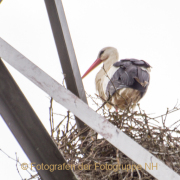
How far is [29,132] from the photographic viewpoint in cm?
93

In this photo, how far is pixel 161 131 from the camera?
1.52 meters

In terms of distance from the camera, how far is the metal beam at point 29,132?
0.92 metres

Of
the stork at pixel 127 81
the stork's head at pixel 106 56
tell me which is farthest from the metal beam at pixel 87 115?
the stork's head at pixel 106 56

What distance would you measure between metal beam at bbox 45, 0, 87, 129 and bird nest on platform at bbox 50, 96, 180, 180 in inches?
6.4

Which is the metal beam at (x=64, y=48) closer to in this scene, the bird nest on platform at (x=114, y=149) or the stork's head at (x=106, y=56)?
the bird nest on platform at (x=114, y=149)

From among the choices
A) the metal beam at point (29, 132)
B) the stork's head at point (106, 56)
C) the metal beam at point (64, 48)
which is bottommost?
the metal beam at point (29, 132)

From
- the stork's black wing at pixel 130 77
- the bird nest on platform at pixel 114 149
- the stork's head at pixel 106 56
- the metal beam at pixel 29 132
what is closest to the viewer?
the metal beam at pixel 29 132

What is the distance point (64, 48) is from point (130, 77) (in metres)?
0.90

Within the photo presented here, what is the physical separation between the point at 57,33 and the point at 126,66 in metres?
0.99

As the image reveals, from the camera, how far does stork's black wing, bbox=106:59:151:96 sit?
2.27m

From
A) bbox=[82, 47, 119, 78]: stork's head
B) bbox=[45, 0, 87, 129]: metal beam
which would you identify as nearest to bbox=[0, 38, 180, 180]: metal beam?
bbox=[45, 0, 87, 129]: metal beam

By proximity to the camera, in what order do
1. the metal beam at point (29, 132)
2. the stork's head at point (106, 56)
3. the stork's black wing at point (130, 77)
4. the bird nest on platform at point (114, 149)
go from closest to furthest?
the metal beam at point (29, 132)
the bird nest on platform at point (114, 149)
the stork's black wing at point (130, 77)
the stork's head at point (106, 56)

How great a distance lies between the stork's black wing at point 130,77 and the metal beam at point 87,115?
1.26m

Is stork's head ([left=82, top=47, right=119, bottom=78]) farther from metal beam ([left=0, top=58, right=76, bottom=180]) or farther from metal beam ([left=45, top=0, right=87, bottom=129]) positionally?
metal beam ([left=0, top=58, right=76, bottom=180])
